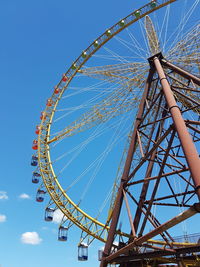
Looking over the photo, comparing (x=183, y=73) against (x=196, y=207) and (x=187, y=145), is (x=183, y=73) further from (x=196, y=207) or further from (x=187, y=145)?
(x=196, y=207)

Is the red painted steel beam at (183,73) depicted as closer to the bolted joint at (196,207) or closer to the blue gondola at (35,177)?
the bolted joint at (196,207)

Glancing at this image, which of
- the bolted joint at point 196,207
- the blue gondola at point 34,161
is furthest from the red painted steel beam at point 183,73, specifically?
the blue gondola at point 34,161

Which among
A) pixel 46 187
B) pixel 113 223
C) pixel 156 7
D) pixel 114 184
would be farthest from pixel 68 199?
pixel 156 7

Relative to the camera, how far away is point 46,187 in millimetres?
22688

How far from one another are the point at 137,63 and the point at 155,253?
1120 centimetres

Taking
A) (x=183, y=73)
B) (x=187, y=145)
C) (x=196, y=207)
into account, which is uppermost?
(x=183, y=73)

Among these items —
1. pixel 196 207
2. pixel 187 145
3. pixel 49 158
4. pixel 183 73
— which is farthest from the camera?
pixel 49 158

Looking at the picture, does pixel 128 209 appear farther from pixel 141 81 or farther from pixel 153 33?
pixel 153 33

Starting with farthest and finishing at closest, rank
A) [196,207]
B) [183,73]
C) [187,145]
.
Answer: [183,73] → [187,145] → [196,207]

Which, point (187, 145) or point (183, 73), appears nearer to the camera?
point (187, 145)

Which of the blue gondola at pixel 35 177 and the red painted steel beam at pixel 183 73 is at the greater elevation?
the blue gondola at pixel 35 177

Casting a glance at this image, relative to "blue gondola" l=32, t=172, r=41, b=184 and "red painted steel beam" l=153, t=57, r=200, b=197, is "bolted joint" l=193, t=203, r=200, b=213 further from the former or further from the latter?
"blue gondola" l=32, t=172, r=41, b=184

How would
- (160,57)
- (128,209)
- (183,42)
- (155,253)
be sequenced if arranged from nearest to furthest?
(155,253), (128,209), (160,57), (183,42)

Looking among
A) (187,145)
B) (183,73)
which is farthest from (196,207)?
(183,73)
